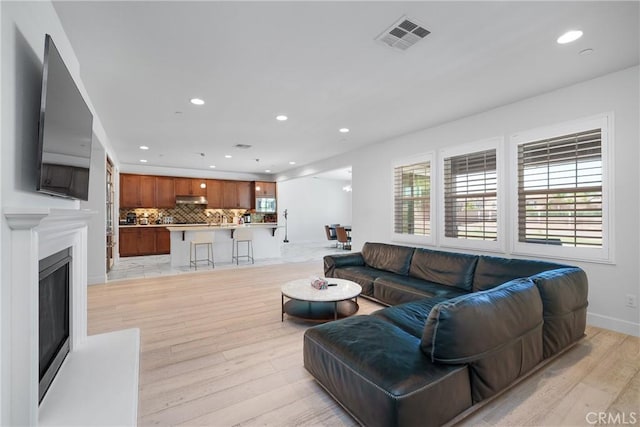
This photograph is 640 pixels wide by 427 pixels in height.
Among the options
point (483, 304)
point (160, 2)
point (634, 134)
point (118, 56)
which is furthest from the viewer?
point (634, 134)

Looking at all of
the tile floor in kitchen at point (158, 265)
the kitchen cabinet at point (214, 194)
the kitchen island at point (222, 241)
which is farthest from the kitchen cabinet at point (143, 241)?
the kitchen island at point (222, 241)

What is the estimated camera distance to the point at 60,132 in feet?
5.55

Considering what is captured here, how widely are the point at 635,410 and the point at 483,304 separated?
124 centimetres

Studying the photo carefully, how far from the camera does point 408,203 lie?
5211 millimetres

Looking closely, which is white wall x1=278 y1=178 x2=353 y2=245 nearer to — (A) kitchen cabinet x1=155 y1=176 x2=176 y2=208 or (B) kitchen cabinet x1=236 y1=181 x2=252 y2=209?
(B) kitchen cabinet x1=236 y1=181 x2=252 y2=209

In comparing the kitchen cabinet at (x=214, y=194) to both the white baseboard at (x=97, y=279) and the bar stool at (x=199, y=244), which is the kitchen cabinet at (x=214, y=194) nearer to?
the bar stool at (x=199, y=244)

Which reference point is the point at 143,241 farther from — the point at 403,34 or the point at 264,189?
the point at 403,34

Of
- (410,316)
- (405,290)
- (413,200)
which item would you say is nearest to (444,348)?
(410,316)

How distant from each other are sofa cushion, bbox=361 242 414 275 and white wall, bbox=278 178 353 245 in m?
6.86

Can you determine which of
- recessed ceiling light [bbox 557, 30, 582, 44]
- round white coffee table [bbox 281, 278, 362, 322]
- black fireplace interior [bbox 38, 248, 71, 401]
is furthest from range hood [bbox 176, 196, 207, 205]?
recessed ceiling light [bbox 557, 30, 582, 44]

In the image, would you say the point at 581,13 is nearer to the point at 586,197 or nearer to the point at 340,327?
the point at 586,197

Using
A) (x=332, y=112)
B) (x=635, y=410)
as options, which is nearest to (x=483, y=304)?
(x=635, y=410)

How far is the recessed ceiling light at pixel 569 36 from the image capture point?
230 centimetres

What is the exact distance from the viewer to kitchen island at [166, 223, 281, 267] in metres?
6.78
